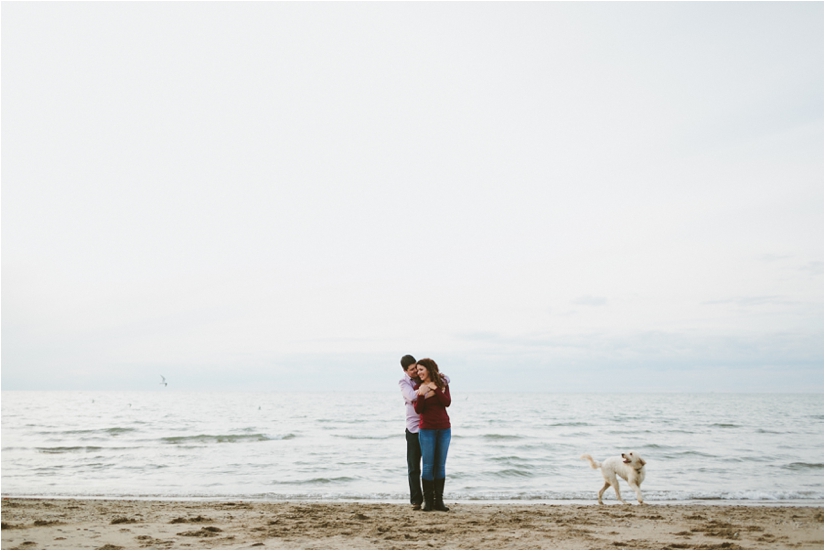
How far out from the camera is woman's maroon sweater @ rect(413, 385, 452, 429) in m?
6.92

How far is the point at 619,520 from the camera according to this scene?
6914mm

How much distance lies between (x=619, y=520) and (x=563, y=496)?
332 cm

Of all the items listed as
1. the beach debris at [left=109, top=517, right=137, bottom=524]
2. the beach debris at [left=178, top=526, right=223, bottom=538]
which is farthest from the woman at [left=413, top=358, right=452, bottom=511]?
the beach debris at [left=109, top=517, right=137, bottom=524]

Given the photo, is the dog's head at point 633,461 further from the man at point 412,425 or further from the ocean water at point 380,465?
the man at point 412,425

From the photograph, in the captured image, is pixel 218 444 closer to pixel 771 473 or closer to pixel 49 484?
pixel 49 484

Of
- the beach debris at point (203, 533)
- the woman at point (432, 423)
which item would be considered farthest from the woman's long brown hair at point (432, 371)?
the beach debris at point (203, 533)

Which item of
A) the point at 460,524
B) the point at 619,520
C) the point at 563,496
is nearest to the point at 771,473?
the point at 563,496

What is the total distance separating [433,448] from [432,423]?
340 mm

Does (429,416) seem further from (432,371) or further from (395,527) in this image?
(395,527)

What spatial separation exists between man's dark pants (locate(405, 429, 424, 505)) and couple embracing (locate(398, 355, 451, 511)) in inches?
3.9

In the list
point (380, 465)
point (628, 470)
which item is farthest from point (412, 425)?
point (380, 465)

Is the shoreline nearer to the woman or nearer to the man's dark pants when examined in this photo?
the man's dark pants

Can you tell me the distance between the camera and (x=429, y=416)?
23.0 ft

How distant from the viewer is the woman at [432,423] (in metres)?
6.89
